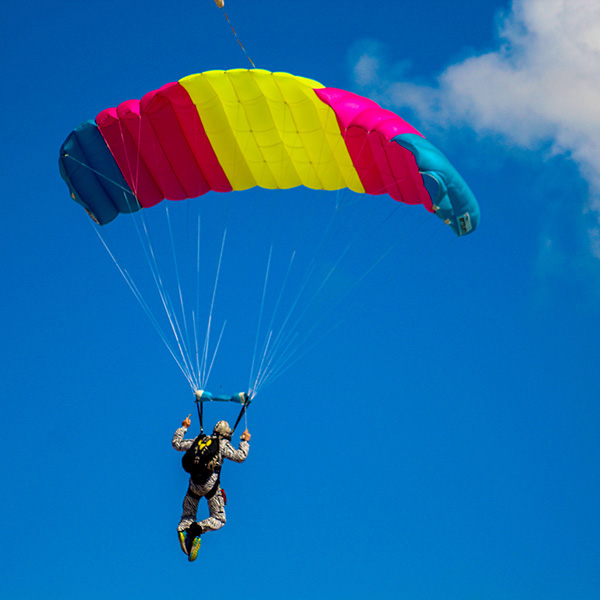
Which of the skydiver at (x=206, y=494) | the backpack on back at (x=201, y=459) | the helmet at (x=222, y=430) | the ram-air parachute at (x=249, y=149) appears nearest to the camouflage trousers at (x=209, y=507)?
the skydiver at (x=206, y=494)

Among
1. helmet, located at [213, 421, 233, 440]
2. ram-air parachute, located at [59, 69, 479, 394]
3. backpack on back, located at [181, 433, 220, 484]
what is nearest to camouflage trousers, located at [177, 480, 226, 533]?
backpack on back, located at [181, 433, 220, 484]

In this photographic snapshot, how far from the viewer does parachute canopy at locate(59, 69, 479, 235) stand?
14383mm

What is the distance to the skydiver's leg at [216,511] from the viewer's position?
45.5 feet

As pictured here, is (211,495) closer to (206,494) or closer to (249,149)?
(206,494)

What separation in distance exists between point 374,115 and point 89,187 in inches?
186

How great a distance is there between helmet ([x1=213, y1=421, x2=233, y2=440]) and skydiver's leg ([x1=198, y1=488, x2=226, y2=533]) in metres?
0.73

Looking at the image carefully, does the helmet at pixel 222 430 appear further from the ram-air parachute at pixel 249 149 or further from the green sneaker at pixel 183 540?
the ram-air parachute at pixel 249 149

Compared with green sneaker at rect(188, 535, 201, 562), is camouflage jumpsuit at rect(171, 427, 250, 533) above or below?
above

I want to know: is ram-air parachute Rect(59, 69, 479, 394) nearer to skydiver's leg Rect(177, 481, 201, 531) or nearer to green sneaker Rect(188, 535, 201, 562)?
skydiver's leg Rect(177, 481, 201, 531)

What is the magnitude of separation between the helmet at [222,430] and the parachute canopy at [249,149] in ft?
13.2

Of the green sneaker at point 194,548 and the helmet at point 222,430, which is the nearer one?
the green sneaker at point 194,548

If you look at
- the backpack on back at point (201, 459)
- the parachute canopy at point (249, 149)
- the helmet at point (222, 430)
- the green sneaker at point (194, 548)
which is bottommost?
the green sneaker at point (194, 548)

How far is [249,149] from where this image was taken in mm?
15945

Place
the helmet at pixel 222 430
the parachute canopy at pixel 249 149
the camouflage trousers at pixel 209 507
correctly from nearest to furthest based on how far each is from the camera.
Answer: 1. the camouflage trousers at pixel 209 507
2. the helmet at pixel 222 430
3. the parachute canopy at pixel 249 149
